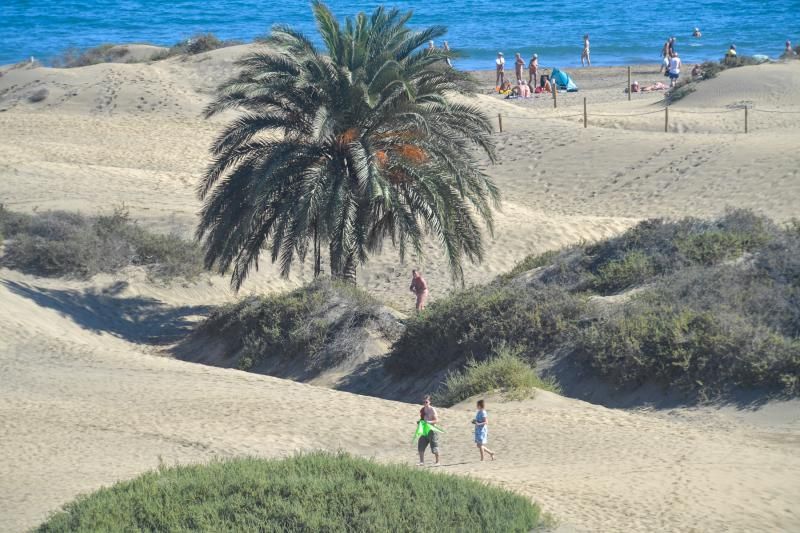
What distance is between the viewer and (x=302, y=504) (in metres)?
10.3

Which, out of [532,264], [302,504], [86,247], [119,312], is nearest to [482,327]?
[532,264]

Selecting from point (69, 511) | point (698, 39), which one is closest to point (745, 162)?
point (69, 511)

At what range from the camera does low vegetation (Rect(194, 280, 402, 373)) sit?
20.0 metres

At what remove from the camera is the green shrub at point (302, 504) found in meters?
10.1

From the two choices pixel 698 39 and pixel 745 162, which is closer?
pixel 745 162

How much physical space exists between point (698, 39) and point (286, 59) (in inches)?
2128

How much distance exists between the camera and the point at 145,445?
1423cm

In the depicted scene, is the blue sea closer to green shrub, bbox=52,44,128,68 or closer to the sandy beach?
green shrub, bbox=52,44,128,68

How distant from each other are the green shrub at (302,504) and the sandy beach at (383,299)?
1065mm

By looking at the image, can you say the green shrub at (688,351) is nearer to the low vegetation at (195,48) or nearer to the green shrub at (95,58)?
the low vegetation at (195,48)

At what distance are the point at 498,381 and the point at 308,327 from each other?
4.81m

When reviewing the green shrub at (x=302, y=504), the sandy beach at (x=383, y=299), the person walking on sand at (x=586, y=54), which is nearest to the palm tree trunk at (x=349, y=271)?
the sandy beach at (x=383, y=299)

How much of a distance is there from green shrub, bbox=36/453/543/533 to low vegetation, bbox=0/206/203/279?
46.4 feet

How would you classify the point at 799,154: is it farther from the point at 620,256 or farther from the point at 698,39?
the point at 698,39
